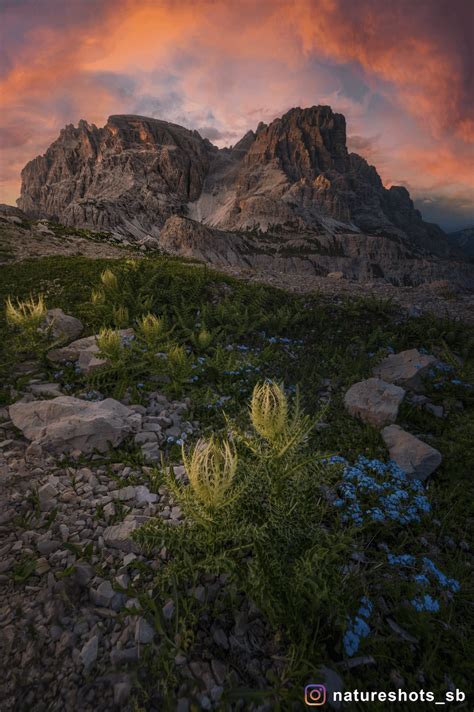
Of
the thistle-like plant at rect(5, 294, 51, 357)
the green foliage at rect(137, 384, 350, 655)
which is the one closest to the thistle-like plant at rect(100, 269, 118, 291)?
the thistle-like plant at rect(5, 294, 51, 357)

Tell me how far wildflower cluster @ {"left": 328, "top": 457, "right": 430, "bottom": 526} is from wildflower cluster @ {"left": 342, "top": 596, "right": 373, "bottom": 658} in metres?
0.89

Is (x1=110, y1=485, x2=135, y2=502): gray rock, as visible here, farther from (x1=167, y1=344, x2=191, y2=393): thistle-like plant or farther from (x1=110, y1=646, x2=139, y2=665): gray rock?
(x1=167, y1=344, x2=191, y2=393): thistle-like plant

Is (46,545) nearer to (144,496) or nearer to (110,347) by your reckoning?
(144,496)

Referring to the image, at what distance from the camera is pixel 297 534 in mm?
3184

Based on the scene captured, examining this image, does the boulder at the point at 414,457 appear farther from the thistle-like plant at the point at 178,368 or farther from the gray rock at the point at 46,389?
the gray rock at the point at 46,389

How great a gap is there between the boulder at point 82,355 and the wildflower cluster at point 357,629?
19.0 feet

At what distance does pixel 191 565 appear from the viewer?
298 centimetres

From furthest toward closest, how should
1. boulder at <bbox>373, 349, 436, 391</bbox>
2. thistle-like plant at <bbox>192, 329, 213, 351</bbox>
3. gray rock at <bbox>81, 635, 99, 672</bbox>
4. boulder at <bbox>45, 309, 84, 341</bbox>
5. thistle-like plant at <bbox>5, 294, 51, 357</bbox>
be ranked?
boulder at <bbox>45, 309, 84, 341</bbox> < thistle-like plant at <bbox>192, 329, 213, 351</bbox> < boulder at <bbox>373, 349, 436, 391</bbox> < thistle-like plant at <bbox>5, 294, 51, 357</bbox> < gray rock at <bbox>81, 635, 99, 672</bbox>

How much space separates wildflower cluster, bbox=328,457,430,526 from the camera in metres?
3.94

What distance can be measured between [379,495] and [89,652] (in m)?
3.47

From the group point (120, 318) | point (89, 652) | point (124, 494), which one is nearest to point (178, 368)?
point (124, 494)

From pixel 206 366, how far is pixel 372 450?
3716 millimetres

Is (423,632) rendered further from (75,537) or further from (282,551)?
(75,537)

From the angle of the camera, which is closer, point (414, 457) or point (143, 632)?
point (143, 632)
